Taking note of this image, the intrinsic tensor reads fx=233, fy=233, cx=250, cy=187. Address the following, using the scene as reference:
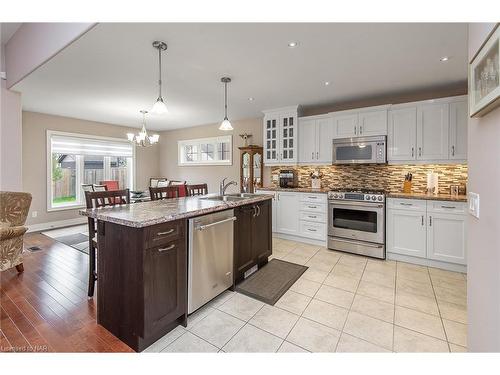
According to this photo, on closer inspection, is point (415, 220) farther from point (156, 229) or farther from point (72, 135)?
point (72, 135)

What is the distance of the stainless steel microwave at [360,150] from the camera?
3.67 m

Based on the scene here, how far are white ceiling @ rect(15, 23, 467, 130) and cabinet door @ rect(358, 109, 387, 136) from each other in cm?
34

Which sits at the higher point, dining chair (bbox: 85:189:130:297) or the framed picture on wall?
the framed picture on wall

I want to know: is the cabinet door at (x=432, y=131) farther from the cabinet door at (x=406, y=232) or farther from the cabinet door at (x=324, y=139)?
the cabinet door at (x=324, y=139)

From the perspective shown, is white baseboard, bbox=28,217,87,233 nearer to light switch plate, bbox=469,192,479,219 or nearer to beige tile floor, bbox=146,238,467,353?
beige tile floor, bbox=146,238,467,353

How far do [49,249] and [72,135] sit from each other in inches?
114

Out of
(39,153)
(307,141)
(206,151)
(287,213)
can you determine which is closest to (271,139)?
(307,141)

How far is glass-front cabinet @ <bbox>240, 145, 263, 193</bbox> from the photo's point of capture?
514 centimetres

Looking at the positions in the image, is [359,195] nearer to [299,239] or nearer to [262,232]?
[299,239]

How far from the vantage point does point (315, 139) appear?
432 cm

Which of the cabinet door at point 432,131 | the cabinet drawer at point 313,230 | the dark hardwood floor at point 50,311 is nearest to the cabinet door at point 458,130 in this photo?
the cabinet door at point 432,131

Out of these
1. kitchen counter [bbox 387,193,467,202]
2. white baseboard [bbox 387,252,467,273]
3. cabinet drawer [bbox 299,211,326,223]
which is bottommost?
white baseboard [bbox 387,252,467,273]

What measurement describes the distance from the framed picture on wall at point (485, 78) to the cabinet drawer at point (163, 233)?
190cm

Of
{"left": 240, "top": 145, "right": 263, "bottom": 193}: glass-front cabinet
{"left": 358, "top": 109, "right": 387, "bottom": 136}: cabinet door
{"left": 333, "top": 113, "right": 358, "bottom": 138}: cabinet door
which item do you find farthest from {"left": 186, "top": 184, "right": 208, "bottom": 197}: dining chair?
{"left": 358, "top": 109, "right": 387, "bottom": 136}: cabinet door
